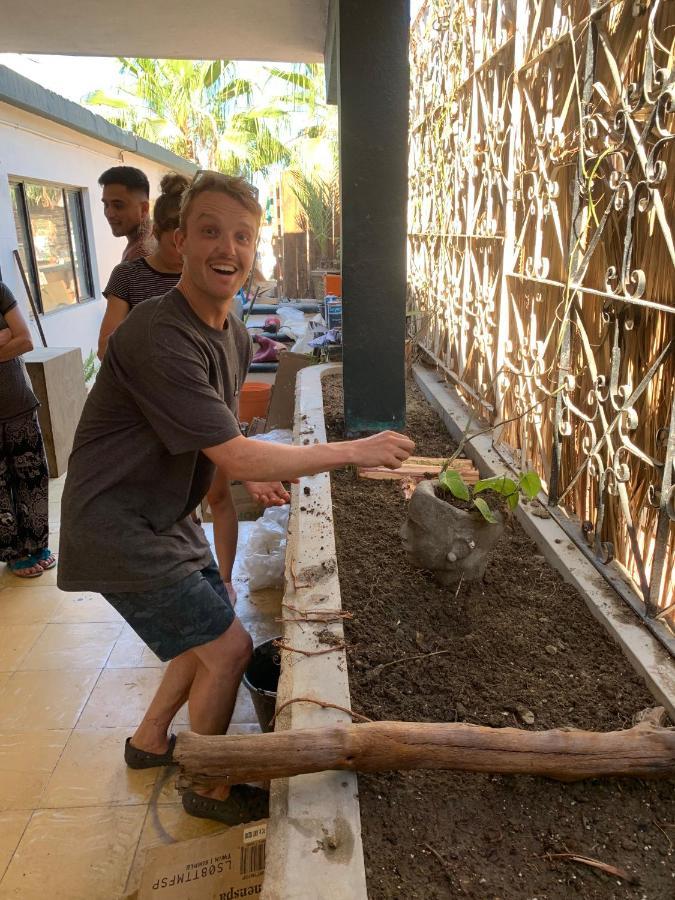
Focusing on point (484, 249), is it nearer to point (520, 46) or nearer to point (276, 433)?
point (520, 46)

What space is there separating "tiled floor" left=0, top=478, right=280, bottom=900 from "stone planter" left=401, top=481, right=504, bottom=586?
42.7 inches

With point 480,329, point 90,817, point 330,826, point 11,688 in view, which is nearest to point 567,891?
point 330,826

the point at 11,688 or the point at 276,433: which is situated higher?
the point at 276,433

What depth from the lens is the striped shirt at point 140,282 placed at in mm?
3053

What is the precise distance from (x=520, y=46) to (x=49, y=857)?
4.17 meters

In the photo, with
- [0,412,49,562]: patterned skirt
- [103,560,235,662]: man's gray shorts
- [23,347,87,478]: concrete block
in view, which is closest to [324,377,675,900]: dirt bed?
[103,560,235,662]: man's gray shorts

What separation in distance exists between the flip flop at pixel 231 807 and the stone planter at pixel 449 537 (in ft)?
3.39

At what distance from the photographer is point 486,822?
1.64 meters

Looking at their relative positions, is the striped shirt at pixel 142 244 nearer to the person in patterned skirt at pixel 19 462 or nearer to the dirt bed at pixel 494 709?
the person in patterned skirt at pixel 19 462

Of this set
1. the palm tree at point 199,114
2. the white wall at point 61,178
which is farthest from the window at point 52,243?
the palm tree at point 199,114

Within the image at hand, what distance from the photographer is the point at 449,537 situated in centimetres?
252

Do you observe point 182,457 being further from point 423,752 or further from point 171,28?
point 171,28

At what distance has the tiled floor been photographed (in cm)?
221

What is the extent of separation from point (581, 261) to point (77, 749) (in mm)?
2835
